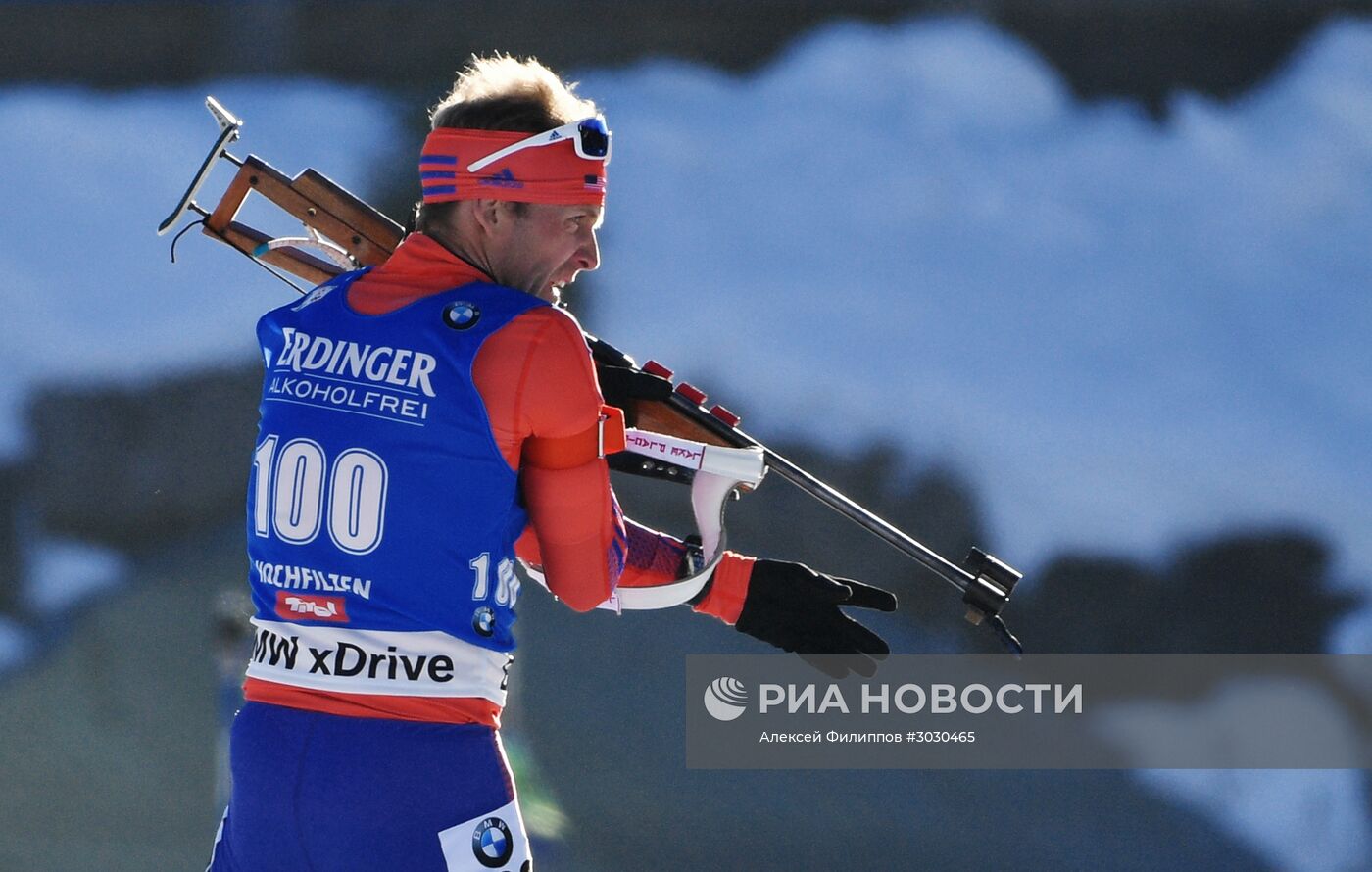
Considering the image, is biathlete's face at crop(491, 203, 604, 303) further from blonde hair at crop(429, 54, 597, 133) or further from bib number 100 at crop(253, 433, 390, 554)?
bib number 100 at crop(253, 433, 390, 554)

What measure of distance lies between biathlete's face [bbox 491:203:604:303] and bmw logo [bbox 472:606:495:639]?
337 millimetres

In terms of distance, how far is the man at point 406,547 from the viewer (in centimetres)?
→ 138

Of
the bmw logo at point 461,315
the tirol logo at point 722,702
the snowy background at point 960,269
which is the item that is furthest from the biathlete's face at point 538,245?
the tirol logo at point 722,702

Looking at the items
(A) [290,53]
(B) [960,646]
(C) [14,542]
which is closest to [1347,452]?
(B) [960,646]

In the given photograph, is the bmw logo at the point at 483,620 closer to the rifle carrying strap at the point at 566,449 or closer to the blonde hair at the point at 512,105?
the rifle carrying strap at the point at 566,449

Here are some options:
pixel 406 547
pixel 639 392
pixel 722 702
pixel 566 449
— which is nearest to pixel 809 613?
pixel 639 392

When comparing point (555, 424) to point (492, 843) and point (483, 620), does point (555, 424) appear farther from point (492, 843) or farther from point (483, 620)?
point (492, 843)

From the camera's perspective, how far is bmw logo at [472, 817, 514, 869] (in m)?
1.39

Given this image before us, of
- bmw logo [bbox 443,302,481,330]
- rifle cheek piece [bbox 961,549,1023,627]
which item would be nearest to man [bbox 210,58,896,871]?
bmw logo [bbox 443,302,481,330]

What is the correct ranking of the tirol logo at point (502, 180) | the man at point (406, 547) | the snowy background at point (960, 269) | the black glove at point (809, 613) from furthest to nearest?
the snowy background at point (960, 269), the black glove at point (809, 613), the tirol logo at point (502, 180), the man at point (406, 547)

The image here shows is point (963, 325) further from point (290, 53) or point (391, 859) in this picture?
point (391, 859)

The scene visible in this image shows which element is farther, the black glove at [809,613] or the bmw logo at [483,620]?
the black glove at [809,613]

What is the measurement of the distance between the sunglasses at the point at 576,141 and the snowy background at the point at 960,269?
6.18 ft

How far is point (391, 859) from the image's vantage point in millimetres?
1362
